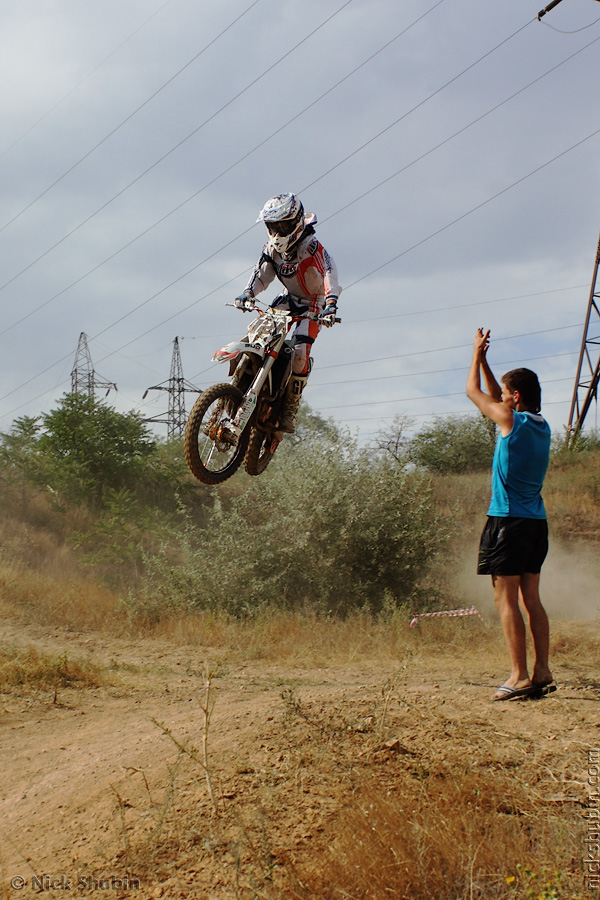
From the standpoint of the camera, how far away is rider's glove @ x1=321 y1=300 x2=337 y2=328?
7.05 meters

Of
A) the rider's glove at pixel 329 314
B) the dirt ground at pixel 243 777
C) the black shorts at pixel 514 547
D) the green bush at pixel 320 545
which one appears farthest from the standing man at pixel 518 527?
the green bush at pixel 320 545

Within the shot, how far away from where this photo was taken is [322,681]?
8.91m

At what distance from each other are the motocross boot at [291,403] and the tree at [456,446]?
25282mm

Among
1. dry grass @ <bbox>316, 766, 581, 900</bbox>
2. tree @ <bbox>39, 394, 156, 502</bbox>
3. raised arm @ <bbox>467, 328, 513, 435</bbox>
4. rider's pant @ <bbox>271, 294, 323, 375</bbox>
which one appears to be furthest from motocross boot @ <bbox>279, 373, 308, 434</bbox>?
tree @ <bbox>39, 394, 156, 502</bbox>

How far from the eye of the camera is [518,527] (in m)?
5.38

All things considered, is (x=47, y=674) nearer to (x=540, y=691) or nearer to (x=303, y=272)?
(x=303, y=272)

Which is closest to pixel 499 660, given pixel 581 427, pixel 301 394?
pixel 301 394

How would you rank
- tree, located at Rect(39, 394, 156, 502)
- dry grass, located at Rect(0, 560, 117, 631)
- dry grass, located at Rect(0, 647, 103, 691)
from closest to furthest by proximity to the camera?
1. dry grass, located at Rect(0, 647, 103, 691)
2. dry grass, located at Rect(0, 560, 117, 631)
3. tree, located at Rect(39, 394, 156, 502)

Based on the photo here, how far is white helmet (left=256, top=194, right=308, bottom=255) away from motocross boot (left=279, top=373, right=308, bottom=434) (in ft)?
4.42

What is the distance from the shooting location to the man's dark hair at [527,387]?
5.55 meters


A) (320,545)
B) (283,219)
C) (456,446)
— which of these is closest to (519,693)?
(283,219)

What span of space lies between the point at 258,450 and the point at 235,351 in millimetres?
1038

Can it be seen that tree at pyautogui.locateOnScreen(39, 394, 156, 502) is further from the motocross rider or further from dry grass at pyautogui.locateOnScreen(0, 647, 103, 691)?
the motocross rider

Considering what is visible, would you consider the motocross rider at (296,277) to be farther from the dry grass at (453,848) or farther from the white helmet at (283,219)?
the dry grass at (453,848)
